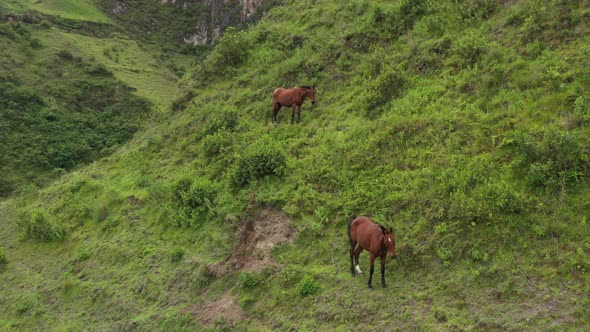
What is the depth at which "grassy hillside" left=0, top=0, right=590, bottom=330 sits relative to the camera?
8.55 meters

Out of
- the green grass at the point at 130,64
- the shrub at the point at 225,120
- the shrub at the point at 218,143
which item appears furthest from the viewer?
the green grass at the point at 130,64

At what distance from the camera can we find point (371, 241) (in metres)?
8.97

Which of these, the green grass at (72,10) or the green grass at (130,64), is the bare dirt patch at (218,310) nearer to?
the green grass at (130,64)

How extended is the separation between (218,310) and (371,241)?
445 cm

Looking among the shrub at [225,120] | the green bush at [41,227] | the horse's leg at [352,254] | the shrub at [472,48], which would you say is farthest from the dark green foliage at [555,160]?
the green bush at [41,227]

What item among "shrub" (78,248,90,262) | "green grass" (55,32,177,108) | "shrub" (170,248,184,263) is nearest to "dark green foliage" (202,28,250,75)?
"shrub" (78,248,90,262)

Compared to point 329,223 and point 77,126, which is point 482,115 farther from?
point 77,126

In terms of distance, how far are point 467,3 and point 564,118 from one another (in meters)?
7.74

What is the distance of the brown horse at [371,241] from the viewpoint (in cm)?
851

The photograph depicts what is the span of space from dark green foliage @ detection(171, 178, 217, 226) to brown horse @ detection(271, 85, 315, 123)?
12.5ft

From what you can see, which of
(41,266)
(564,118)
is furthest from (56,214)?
(564,118)

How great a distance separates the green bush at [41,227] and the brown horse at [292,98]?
10.3 metres

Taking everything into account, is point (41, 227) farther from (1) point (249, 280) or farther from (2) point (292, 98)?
(1) point (249, 280)

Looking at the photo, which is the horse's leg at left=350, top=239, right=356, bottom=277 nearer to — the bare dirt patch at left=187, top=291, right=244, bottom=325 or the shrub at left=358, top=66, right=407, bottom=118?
the bare dirt patch at left=187, top=291, right=244, bottom=325
